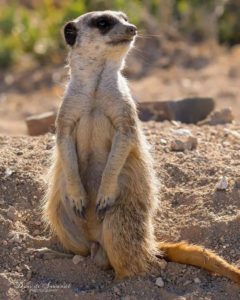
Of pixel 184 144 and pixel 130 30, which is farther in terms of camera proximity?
pixel 184 144

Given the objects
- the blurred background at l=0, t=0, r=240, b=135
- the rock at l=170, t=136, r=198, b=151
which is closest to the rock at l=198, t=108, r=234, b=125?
the rock at l=170, t=136, r=198, b=151

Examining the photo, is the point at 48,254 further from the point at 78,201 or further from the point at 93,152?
the point at 93,152

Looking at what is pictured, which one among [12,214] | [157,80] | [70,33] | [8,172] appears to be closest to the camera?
[70,33]

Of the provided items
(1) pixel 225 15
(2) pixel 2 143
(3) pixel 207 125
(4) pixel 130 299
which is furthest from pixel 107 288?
(1) pixel 225 15

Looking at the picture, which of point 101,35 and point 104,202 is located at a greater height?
point 101,35

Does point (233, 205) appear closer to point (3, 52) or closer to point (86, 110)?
point (86, 110)

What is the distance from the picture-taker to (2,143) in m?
5.08

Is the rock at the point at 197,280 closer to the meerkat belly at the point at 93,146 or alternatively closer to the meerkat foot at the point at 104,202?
the meerkat foot at the point at 104,202

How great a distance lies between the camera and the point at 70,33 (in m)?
4.12

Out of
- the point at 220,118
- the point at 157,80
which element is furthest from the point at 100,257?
the point at 157,80

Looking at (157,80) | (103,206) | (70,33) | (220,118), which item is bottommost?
(157,80)

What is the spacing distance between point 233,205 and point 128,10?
6.61 m

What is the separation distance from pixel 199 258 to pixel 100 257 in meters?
0.53

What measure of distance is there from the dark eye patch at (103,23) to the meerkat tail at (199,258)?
1.15 metres
